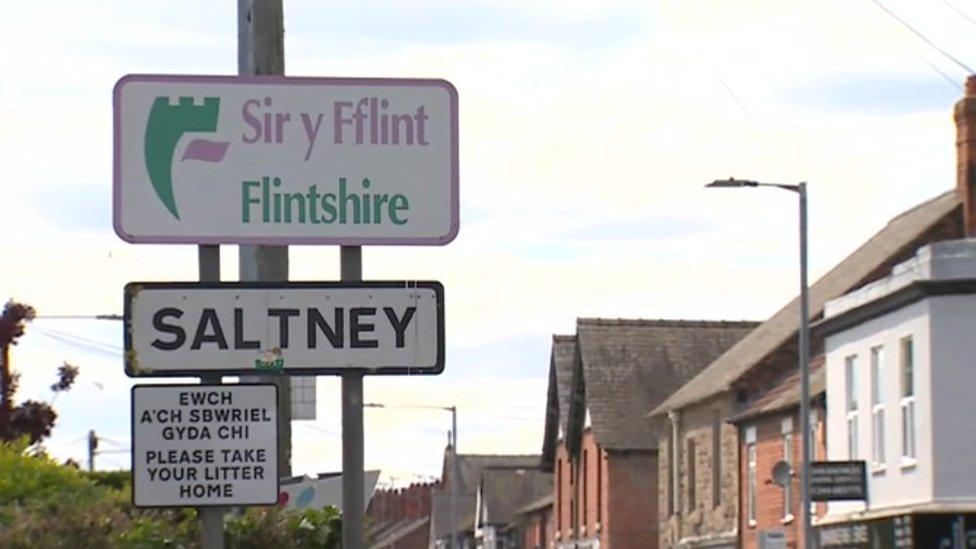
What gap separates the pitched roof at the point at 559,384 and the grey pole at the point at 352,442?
58.7 metres

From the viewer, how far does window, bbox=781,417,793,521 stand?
142ft

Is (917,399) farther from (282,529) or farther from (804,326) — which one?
(282,529)

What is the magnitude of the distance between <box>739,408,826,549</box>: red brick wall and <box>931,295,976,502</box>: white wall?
7.76m

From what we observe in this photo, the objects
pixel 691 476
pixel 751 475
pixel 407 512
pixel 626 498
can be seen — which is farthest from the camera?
pixel 407 512

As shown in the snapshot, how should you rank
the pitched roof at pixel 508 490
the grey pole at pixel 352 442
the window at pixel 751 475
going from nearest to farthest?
1. the grey pole at pixel 352 442
2. the window at pixel 751 475
3. the pitched roof at pixel 508 490

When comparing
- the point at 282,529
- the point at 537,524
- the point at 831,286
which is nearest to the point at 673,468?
the point at 831,286

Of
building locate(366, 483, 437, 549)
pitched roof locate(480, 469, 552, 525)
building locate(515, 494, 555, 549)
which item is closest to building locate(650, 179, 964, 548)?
building locate(515, 494, 555, 549)

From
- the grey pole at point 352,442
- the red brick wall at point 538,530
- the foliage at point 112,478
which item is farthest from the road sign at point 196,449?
the red brick wall at point 538,530

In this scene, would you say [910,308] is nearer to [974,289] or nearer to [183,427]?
[974,289]

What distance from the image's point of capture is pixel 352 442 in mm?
10539

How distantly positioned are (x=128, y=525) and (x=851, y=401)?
2808 centimetres

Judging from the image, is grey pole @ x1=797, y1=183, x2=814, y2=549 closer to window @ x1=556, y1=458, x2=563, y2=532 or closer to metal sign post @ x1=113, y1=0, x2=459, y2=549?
metal sign post @ x1=113, y1=0, x2=459, y2=549

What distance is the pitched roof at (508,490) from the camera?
314 ft

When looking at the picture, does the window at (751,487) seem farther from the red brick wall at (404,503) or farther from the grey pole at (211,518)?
the red brick wall at (404,503)
